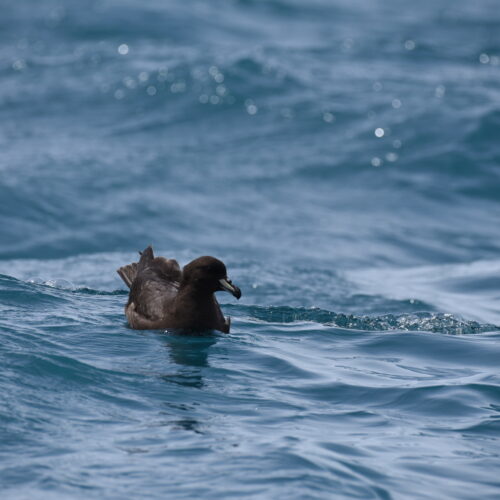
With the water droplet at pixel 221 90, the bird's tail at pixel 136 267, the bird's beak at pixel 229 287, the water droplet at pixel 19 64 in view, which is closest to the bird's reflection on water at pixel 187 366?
the bird's beak at pixel 229 287

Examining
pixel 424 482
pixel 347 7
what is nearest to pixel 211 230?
pixel 424 482

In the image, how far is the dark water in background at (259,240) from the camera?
23.2 feet

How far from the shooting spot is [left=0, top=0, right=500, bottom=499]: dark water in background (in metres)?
7.07

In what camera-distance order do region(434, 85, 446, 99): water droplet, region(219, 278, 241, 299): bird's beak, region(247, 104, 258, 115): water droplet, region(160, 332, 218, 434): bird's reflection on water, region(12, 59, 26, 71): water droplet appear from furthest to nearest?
region(12, 59, 26, 71): water droplet, region(434, 85, 446, 99): water droplet, region(247, 104, 258, 115): water droplet, region(219, 278, 241, 299): bird's beak, region(160, 332, 218, 434): bird's reflection on water

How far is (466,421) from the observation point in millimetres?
8094

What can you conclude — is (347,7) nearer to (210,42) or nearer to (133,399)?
(210,42)

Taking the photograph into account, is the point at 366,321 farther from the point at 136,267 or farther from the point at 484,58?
the point at 484,58

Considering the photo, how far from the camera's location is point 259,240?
17625mm

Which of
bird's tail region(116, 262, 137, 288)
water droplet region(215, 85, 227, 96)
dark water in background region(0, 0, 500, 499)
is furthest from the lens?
water droplet region(215, 85, 227, 96)

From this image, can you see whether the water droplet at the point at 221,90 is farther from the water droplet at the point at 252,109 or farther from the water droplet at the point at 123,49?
the water droplet at the point at 123,49

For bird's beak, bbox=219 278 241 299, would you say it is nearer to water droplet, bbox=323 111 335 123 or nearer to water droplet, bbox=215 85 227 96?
water droplet, bbox=323 111 335 123

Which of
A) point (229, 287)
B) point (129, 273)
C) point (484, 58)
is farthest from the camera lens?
point (484, 58)

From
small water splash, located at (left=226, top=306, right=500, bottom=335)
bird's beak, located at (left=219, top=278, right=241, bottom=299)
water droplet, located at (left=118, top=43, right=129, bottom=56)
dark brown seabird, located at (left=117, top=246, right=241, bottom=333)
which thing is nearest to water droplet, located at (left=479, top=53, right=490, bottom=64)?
water droplet, located at (left=118, top=43, right=129, bottom=56)

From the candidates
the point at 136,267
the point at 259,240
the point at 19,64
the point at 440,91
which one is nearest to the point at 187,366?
the point at 136,267
